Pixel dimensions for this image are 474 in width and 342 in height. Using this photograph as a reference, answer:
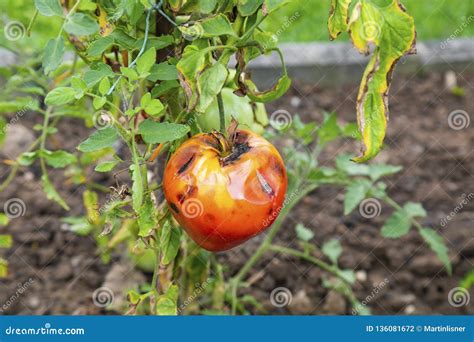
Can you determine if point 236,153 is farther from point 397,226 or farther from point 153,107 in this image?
point 397,226

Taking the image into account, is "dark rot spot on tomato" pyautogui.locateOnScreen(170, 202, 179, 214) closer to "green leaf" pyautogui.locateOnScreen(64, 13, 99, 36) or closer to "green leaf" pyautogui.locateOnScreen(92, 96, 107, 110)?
"green leaf" pyautogui.locateOnScreen(92, 96, 107, 110)

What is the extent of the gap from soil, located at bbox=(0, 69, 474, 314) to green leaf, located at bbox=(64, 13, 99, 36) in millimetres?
1001

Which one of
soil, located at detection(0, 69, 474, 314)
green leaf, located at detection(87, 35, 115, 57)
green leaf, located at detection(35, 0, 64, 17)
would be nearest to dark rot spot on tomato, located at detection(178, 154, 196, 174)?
green leaf, located at detection(87, 35, 115, 57)

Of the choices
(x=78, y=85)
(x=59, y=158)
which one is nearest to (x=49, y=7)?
(x=78, y=85)

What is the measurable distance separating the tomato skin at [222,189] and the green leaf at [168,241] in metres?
0.09

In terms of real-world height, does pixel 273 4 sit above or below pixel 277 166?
above

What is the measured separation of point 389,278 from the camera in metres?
2.23

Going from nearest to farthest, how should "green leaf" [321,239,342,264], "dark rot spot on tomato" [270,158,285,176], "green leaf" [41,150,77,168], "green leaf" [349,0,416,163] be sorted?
"green leaf" [349,0,416,163] → "dark rot spot on tomato" [270,158,285,176] → "green leaf" [41,150,77,168] → "green leaf" [321,239,342,264]

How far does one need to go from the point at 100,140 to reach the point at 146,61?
0.15 meters

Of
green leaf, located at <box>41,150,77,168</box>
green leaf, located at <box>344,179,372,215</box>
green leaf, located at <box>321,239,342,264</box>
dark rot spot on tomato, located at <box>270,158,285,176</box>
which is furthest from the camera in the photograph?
green leaf, located at <box>321,239,342,264</box>

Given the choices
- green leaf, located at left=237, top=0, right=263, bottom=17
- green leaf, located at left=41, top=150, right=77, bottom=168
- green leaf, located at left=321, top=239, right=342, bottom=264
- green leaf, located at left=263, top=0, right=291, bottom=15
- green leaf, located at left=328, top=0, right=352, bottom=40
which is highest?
green leaf, located at left=263, top=0, right=291, bottom=15

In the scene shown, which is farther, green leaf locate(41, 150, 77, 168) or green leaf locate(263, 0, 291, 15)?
green leaf locate(41, 150, 77, 168)

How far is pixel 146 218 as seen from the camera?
→ 4.39ft

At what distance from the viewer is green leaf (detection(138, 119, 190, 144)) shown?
50.2 inches
